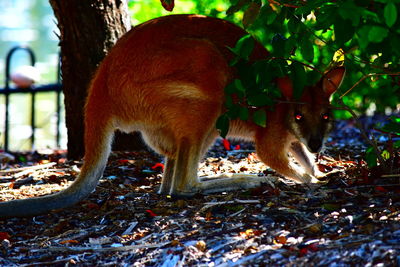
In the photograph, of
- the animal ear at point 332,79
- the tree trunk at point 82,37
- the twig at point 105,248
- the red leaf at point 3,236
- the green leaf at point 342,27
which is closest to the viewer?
the green leaf at point 342,27

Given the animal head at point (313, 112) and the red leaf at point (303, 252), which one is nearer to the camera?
the red leaf at point (303, 252)

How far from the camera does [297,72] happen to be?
3686mm

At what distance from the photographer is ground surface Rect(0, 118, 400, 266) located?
316cm

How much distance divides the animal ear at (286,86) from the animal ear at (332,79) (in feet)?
0.76

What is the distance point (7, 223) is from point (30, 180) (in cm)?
99

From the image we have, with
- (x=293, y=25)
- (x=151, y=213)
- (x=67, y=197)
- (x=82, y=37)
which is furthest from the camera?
(x=82, y=37)

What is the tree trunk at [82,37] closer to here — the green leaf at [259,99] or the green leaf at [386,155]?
the green leaf at [259,99]

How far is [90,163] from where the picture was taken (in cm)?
430

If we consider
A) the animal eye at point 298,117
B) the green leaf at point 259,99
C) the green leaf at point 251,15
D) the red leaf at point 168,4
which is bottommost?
the animal eye at point 298,117

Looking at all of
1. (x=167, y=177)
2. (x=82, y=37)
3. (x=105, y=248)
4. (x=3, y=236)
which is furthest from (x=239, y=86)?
(x=82, y=37)

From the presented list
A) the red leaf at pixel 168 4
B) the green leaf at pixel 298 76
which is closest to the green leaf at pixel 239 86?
the green leaf at pixel 298 76

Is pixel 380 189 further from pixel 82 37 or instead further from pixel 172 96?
pixel 82 37

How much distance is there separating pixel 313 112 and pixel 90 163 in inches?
60.1

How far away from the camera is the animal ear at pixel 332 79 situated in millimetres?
4434
